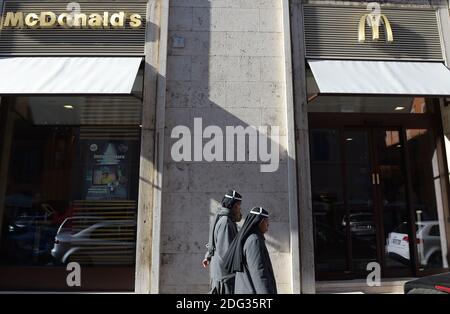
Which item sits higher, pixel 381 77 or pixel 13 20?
pixel 13 20

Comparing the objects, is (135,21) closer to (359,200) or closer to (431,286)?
(359,200)

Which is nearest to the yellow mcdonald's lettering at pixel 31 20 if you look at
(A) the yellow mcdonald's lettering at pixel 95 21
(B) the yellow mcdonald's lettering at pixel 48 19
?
(B) the yellow mcdonald's lettering at pixel 48 19

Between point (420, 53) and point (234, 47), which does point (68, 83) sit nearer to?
point (234, 47)

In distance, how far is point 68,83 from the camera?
20.0 feet

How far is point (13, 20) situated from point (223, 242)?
19.1ft

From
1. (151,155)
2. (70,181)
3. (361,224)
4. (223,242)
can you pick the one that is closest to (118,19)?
(151,155)

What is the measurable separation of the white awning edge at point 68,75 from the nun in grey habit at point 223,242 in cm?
276

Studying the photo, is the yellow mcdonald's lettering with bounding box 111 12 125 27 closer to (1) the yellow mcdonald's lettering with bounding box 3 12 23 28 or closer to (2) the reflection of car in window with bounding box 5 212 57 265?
(1) the yellow mcdonald's lettering with bounding box 3 12 23 28

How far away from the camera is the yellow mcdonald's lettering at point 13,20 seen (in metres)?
6.82

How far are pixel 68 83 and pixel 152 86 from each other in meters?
1.39

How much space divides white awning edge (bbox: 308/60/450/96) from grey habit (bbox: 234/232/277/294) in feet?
11.4

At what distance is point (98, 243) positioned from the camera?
6.65m

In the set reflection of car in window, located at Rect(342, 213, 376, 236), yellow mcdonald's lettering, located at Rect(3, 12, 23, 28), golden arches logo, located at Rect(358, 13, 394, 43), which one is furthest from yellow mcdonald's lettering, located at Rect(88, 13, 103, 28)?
reflection of car in window, located at Rect(342, 213, 376, 236)

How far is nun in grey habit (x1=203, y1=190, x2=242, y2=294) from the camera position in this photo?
3.98 meters
